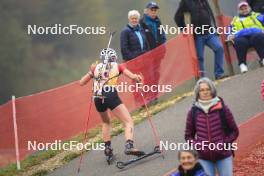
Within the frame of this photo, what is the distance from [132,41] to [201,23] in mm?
1944

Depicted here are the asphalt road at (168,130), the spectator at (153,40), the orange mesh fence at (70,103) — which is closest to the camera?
the asphalt road at (168,130)

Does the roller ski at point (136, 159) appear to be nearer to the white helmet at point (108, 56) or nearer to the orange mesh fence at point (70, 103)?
the white helmet at point (108, 56)

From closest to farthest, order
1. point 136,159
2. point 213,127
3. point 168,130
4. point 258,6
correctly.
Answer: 1. point 213,127
2. point 136,159
3. point 168,130
4. point 258,6

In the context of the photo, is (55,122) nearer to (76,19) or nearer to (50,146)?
(50,146)

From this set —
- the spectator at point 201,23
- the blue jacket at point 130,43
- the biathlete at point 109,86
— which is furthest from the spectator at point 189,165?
the spectator at point 201,23

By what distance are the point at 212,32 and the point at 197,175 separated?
28.1ft

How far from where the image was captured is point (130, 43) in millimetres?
13523

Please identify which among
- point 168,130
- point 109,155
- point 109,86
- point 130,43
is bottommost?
point 109,155

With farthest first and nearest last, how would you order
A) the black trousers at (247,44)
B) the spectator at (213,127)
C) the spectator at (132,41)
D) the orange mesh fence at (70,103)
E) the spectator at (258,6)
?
the spectator at (258,6), the black trousers at (247,44), the spectator at (132,41), the orange mesh fence at (70,103), the spectator at (213,127)

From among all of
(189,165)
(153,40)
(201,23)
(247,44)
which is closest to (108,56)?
(189,165)

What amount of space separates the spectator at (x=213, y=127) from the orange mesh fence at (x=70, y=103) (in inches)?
197

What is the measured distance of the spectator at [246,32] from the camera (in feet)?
46.9

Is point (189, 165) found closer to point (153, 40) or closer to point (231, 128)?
point (231, 128)

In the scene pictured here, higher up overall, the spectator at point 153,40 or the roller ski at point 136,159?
the spectator at point 153,40
